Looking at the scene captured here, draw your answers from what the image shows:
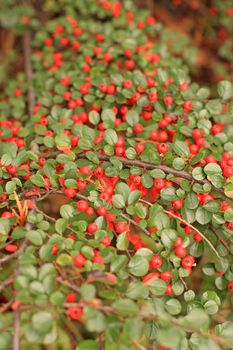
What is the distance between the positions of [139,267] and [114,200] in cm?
25

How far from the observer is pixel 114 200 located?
4.87 ft

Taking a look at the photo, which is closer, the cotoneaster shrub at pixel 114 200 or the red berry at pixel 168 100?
the cotoneaster shrub at pixel 114 200

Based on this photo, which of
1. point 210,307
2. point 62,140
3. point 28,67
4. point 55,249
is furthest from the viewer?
point 28,67

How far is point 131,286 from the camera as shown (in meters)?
1.23

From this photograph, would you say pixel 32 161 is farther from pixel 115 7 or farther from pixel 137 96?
pixel 115 7

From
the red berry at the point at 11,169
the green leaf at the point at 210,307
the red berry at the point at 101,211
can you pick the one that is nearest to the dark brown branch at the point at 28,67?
the red berry at the point at 11,169

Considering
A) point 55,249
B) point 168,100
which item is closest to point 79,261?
point 55,249

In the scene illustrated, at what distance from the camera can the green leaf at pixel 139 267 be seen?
1344 mm

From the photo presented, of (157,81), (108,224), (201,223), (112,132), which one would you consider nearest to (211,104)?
(157,81)

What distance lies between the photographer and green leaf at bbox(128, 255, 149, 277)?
134cm

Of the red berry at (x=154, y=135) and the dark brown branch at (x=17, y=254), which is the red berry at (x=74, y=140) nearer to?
the red berry at (x=154, y=135)

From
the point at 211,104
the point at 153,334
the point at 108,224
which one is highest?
the point at 211,104

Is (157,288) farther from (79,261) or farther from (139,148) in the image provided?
(139,148)

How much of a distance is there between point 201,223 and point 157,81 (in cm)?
78
